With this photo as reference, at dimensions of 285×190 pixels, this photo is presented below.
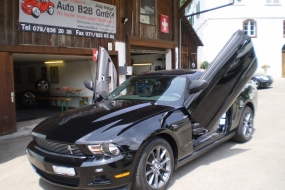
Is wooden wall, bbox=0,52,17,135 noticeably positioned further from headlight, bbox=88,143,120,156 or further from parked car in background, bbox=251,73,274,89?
parked car in background, bbox=251,73,274,89

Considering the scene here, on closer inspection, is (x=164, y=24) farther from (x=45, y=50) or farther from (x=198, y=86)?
(x=198, y=86)

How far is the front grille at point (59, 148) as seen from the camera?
305cm

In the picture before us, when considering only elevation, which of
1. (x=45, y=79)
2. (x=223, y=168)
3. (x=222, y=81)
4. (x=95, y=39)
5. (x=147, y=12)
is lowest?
(x=223, y=168)

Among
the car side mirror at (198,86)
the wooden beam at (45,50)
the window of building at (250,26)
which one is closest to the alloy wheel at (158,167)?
the car side mirror at (198,86)

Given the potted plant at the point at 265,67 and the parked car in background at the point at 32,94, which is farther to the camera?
the potted plant at the point at 265,67

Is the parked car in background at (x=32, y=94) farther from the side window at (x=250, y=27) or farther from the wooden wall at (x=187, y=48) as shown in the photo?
the side window at (x=250, y=27)

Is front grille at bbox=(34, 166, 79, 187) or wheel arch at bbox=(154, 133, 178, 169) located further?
wheel arch at bbox=(154, 133, 178, 169)

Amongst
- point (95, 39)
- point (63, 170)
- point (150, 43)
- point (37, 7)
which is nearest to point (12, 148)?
point (63, 170)

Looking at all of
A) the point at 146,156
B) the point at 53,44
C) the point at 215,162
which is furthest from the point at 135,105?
the point at 53,44

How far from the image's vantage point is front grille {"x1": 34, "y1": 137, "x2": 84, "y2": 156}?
3.05 metres

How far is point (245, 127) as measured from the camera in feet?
18.3

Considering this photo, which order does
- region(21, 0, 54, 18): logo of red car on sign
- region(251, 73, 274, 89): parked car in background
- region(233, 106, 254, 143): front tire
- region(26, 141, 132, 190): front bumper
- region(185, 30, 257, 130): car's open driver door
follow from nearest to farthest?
region(26, 141, 132, 190): front bumper < region(185, 30, 257, 130): car's open driver door < region(233, 106, 254, 143): front tire < region(21, 0, 54, 18): logo of red car on sign < region(251, 73, 274, 89): parked car in background

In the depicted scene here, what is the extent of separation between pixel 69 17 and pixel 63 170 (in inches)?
243

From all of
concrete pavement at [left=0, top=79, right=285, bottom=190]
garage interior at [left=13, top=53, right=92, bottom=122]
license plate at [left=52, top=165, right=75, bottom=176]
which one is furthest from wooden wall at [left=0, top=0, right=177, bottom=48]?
license plate at [left=52, top=165, right=75, bottom=176]
